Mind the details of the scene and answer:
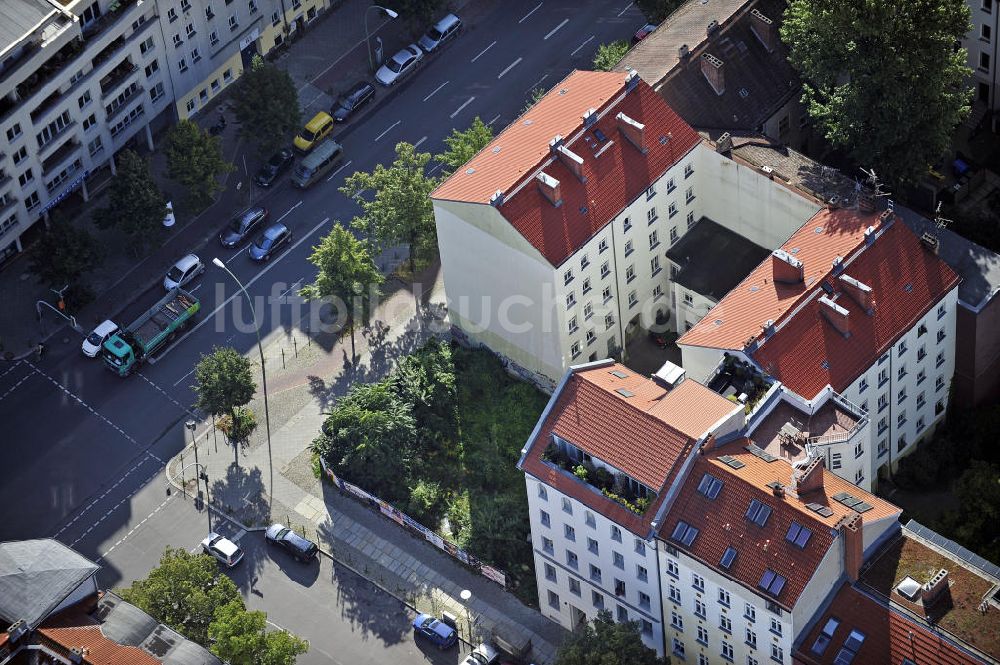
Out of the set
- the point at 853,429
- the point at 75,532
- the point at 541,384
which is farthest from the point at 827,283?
the point at 75,532

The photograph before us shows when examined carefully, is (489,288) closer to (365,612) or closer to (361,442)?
(361,442)

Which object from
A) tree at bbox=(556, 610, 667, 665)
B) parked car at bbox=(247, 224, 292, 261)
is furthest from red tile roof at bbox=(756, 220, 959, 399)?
parked car at bbox=(247, 224, 292, 261)

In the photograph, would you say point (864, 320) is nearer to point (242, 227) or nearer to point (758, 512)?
point (758, 512)

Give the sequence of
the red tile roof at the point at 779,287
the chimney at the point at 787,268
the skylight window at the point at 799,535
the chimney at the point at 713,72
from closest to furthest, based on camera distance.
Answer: the skylight window at the point at 799,535 → the red tile roof at the point at 779,287 → the chimney at the point at 787,268 → the chimney at the point at 713,72

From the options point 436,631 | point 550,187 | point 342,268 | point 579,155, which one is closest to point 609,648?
point 436,631

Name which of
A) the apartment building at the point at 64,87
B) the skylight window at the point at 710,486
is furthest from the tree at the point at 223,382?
the skylight window at the point at 710,486

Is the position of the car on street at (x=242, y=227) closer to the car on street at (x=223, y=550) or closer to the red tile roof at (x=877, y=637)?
the car on street at (x=223, y=550)
